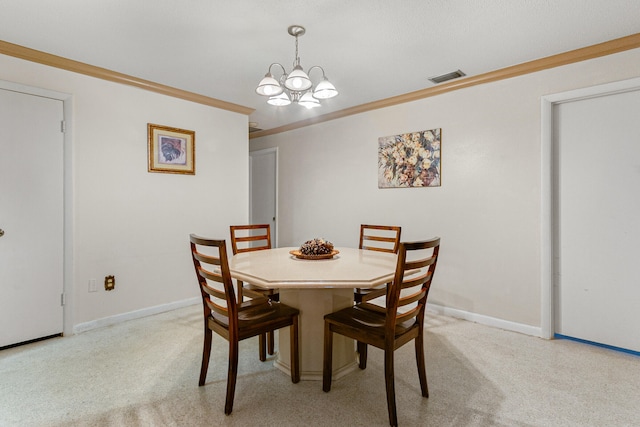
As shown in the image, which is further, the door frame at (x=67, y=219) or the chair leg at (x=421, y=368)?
the door frame at (x=67, y=219)

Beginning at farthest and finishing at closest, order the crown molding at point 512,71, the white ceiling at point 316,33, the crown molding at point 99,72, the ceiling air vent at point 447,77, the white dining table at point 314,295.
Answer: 1. the ceiling air vent at point 447,77
2. the crown molding at point 99,72
3. the crown molding at point 512,71
4. the white ceiling at point 316,33
5. the white dining table at point 314,295

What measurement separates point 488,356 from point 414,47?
2.31 meters

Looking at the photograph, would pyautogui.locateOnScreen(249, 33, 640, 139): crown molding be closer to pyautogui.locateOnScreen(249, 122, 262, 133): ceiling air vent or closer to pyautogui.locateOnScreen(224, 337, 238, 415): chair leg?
pyautogui.locateOnScreen(249, 122, 262, 133): ceiling air vent

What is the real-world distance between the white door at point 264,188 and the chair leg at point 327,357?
327 cm

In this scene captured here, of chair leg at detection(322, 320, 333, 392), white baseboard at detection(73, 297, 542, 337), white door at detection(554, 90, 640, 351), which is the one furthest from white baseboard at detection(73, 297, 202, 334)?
white door at detection(554, 90, 640, 351)

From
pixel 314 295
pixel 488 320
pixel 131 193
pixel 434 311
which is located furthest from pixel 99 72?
pixel 488 320

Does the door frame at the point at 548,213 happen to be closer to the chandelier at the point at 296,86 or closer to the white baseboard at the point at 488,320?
the white baseboard at the point at 488,320

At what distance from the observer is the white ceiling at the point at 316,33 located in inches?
77.6

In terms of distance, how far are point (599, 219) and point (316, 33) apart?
8.20ft

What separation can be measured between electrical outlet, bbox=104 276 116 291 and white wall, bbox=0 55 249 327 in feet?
0.12

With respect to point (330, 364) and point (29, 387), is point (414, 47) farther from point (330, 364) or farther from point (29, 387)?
point (29, 387)

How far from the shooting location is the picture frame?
10.7ft

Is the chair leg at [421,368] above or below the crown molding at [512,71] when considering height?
below

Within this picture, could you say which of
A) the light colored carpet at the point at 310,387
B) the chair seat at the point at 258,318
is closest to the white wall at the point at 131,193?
the light colored carpet at the point at 310,387
